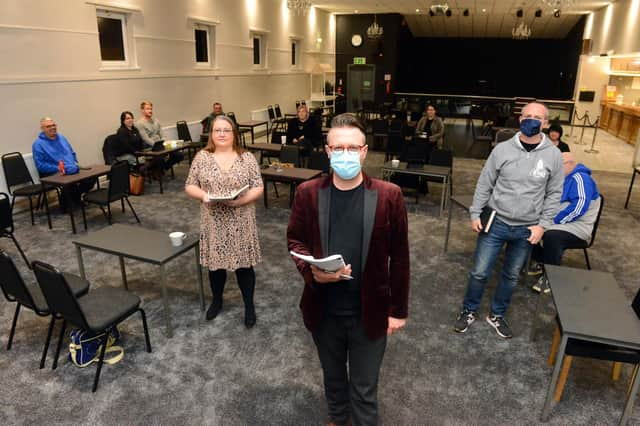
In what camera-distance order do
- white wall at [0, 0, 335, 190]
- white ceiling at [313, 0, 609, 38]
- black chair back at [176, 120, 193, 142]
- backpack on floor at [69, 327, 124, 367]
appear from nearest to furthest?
1. backpack on floor at [69, 327, 124, 367]
2. white wall at [0, 0, 335, 190]
3. black chair back at [176, 120, 193, 142]
4. white ceiling at [313, 0, 609, 38]

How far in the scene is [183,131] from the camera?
361 inches

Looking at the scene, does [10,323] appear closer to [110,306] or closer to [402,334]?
[110,306]

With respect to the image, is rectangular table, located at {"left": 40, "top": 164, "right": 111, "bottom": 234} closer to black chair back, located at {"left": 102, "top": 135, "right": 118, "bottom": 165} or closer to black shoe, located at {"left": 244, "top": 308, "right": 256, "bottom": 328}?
black chair back, located at {"left": 102, "top": 135, "right": 118, "bottom": 165}

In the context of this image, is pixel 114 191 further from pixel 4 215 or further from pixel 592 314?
pixel 592 314

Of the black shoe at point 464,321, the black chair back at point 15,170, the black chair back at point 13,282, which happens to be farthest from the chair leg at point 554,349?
the black chair back at point 15,170

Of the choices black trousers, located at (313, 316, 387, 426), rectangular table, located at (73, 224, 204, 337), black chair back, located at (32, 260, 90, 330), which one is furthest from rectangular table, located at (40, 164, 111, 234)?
black trousers, located at (313, 316, 387, 426)

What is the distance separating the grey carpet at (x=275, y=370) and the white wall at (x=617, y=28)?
1010 cm

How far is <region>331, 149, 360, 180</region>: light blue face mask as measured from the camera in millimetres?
1746

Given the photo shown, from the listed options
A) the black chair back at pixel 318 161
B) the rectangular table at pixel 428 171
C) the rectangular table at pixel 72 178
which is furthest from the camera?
the black chair back at pixel 318 161

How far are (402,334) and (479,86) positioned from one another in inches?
796

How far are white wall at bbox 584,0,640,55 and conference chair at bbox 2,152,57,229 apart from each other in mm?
13214

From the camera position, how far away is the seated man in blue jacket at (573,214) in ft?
12.6

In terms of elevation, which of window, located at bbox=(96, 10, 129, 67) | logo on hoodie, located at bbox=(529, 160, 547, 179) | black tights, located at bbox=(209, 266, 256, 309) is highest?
window, located at bbox=(96, 10, 129, 67)

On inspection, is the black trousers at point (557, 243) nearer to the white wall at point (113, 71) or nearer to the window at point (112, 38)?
the white wall at point (113, 71)
